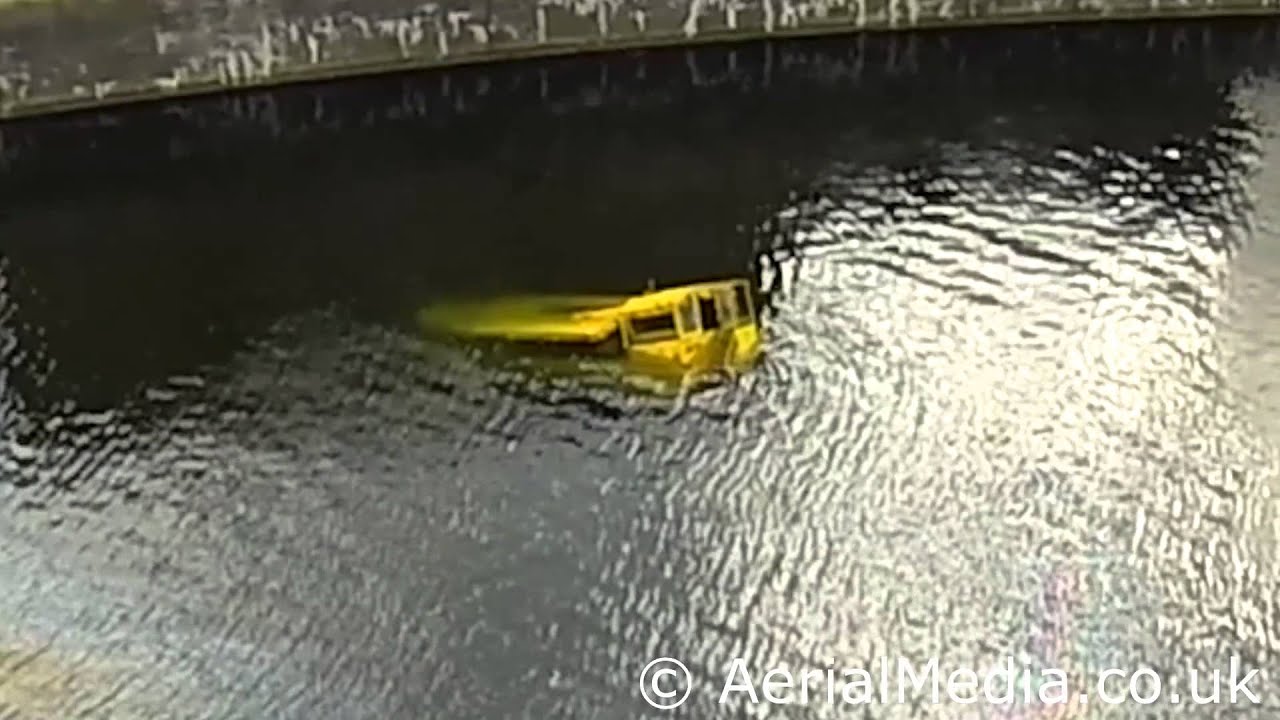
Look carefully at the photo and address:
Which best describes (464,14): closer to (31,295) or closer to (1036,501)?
(31,295)

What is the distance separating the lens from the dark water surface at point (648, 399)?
14000 mm

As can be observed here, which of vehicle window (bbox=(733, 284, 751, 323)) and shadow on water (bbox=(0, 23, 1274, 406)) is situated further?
shadow on water (bbox=(0, 23, 1274, 406))

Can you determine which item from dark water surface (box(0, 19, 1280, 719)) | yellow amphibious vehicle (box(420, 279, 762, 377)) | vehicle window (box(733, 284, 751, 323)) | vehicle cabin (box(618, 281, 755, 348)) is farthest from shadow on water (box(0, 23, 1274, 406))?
vehicle cabin (box(618, 281, 755, 348))

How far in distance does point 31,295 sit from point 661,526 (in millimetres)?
6619

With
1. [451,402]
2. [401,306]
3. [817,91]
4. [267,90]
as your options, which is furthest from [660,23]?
[451,402]

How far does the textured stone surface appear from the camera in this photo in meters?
20.8

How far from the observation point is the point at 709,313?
17250 mm

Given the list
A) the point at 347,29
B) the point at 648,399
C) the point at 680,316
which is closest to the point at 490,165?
the point at 347,29

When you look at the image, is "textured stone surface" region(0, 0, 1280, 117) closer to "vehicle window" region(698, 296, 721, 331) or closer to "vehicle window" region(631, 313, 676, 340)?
"vehicle window" region(698, 296, 721, 331)

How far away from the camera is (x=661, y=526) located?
14.9m

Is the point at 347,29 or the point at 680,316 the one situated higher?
the point at 347,29

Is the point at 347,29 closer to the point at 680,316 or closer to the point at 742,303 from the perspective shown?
the point at 742,303

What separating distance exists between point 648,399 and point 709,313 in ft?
4.07

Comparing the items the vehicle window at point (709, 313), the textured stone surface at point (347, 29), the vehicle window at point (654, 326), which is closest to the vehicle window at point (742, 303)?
the vehicle window at point (709, 313)
